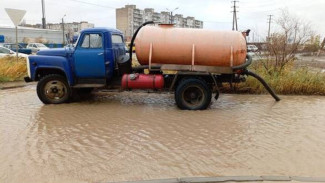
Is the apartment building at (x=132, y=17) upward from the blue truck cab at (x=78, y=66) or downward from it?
upward

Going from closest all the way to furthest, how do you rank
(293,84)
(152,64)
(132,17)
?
(152,64) → (293,84) → (132,17)

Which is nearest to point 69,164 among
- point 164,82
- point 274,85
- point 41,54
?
point 164,82

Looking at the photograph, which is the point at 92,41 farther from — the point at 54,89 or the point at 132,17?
the point at 132,17

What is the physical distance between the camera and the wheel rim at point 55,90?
30.3ft

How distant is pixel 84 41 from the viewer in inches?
352

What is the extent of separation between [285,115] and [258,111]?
26.8 inches

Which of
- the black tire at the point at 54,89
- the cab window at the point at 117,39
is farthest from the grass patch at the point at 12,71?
the cab window at the point at 117,39

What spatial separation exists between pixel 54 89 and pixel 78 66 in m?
1.01

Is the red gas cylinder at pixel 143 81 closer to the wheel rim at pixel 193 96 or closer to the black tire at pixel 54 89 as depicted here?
the wheel rim at pixel 193 96

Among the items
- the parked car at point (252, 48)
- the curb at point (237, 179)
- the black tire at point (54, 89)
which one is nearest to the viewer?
the curb at point (237, 179)

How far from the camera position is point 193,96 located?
347 inches

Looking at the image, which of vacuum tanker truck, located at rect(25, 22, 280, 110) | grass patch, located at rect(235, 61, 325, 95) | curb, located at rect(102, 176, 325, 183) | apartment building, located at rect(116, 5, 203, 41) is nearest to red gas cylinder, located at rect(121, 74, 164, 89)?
vacuum tanker truck, located at rect(25, 22, 280, 110)

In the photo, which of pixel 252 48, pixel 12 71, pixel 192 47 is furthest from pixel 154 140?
pixel 12 71

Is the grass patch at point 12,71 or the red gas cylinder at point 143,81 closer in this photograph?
the red gas cylinder at point 143,81
